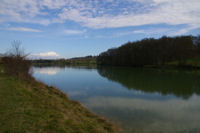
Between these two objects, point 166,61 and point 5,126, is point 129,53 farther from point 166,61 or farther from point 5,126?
point 5,126

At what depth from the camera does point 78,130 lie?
3865 millimetres

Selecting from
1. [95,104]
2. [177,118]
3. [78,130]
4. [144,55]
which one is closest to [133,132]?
[78,130]

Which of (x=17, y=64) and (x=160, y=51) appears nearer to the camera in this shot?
(x=17, y=64)

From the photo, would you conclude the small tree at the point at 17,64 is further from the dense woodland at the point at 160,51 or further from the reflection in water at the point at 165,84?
the dense woodland at the point at 160,51

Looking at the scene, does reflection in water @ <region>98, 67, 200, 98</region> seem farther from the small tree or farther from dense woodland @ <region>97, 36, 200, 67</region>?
dense woodland @ <region>97, 36, 200, 67</region>

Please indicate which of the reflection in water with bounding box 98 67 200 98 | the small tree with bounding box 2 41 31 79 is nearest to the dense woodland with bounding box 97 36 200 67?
the reflection in water with bounding box 98 67 200 98

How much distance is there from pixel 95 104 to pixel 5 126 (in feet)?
17.1

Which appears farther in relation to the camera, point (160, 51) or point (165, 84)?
point (160, 51)

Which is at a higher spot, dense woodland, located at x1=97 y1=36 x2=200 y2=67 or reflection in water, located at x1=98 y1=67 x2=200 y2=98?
dense woodland, located at x1=97 y1=36 x2=200 y2=67

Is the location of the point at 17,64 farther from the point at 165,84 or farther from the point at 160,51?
the point at 160,51

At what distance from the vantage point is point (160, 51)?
43.3 metres

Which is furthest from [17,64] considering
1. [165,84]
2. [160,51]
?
[160,51]

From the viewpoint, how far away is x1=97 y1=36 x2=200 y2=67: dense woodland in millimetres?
37625

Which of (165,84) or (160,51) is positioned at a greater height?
(160,51)
